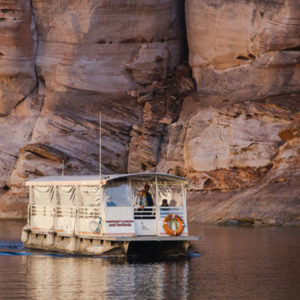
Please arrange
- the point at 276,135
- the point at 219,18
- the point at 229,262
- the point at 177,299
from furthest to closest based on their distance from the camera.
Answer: the point at 219,18, the point at 276,135, the point at 229,262, the point at 177,299

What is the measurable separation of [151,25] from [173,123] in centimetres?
565

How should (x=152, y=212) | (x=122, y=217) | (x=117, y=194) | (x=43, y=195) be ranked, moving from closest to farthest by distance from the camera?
(x=122, y=217), (x=152, y=212), (x=117, y=194), (x=43, y=195)

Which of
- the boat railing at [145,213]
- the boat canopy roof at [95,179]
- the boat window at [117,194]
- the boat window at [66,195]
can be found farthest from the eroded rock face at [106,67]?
the boat railing at [145,213]

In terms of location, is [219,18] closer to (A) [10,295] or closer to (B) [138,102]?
(B) [138,102]

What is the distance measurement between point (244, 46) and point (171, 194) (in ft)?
75.6

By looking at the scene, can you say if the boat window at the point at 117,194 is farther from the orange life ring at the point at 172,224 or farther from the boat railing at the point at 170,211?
the orange life ring at the point at 172,224

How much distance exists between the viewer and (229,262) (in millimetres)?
27203

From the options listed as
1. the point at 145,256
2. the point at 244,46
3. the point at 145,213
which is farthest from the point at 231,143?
the point at 145,256

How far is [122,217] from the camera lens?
27891 millimetres

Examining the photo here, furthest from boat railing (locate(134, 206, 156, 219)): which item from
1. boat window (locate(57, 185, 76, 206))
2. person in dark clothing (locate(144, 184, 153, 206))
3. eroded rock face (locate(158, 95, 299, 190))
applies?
eroded rock face (locate(158, 95, 299, 190))

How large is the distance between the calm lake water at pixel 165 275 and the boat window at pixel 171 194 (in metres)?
1.63

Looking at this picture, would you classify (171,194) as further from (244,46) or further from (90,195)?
(244,46)

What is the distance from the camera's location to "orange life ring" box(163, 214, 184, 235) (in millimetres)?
27875

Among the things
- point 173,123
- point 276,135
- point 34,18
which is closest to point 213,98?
point 173,123
